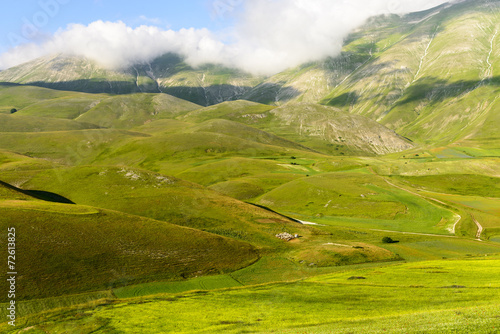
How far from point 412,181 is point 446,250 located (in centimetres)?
11789

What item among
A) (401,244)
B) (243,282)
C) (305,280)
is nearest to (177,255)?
(243,282)

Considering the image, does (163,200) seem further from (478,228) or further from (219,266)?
(478,228)

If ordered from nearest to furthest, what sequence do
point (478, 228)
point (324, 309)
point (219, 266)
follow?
point (324, 309), point (219, 266), point (478, 228)

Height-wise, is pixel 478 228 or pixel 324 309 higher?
pixel 324 309

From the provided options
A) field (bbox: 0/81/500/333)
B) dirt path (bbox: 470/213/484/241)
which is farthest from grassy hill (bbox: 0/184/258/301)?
dirt path (bbox: 470/213/484/241)

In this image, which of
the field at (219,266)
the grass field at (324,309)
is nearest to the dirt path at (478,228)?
the field at (219,266)

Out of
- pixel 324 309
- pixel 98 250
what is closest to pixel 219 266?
pixel 98 250

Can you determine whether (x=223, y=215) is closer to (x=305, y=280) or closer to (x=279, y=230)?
(x=279, y=230)

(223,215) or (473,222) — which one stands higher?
(223,215)

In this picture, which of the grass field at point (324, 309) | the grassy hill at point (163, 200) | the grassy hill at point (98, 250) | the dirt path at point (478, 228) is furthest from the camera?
the dirt path at point (478, 228)

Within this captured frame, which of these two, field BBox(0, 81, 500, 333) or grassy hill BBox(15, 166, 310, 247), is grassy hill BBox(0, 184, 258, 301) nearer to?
field BBox(0, 81, 500, 333)

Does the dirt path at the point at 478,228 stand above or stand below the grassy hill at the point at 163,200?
below

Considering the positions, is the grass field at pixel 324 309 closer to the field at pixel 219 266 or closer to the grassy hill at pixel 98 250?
the field at pixel 219 266

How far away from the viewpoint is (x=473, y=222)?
11788 cm
